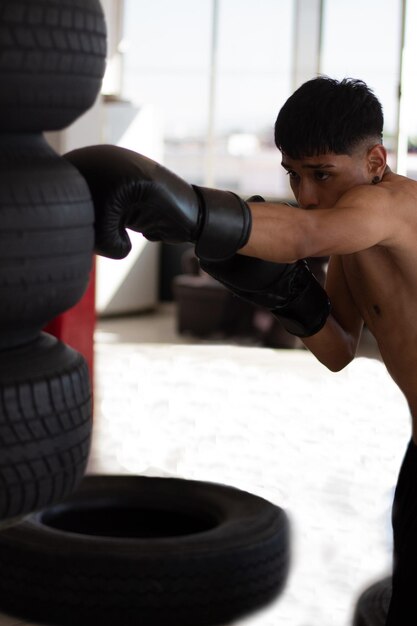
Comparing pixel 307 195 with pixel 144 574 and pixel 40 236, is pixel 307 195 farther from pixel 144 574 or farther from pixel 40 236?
pixel 144 574

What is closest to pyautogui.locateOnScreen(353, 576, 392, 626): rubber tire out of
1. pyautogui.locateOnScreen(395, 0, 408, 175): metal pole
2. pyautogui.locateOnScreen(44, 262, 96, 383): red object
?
pyautogui.locateOnScreen(44, 262, 96, 383): red object

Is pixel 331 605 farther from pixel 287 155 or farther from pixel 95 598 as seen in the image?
pixel 287 155

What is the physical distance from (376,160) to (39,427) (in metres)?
0.75

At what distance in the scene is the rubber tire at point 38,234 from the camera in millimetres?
1415

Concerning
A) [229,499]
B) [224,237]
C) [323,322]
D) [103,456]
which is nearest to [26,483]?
[224,237]

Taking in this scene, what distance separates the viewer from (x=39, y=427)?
151 centimetres

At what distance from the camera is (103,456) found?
4.20m

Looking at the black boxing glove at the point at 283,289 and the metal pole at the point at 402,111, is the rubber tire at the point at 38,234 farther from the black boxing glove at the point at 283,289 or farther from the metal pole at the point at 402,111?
the metal pole at the point at 402,111

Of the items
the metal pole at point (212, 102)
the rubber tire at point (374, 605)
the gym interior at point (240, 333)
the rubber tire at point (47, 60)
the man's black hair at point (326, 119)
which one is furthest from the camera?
the metal pole at point (212, 102)

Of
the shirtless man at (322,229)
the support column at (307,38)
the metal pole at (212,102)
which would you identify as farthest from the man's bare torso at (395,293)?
the metal pole at (212,102)

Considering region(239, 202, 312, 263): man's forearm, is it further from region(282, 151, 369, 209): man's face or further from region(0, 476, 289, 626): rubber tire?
region(0, 476, 289, 626): rubber tire

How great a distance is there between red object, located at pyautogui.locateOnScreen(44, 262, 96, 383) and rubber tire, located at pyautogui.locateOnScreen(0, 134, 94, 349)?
8.26 ft

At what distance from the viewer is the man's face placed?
1780mm

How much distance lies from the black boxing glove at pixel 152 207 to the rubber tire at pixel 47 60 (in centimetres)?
11
